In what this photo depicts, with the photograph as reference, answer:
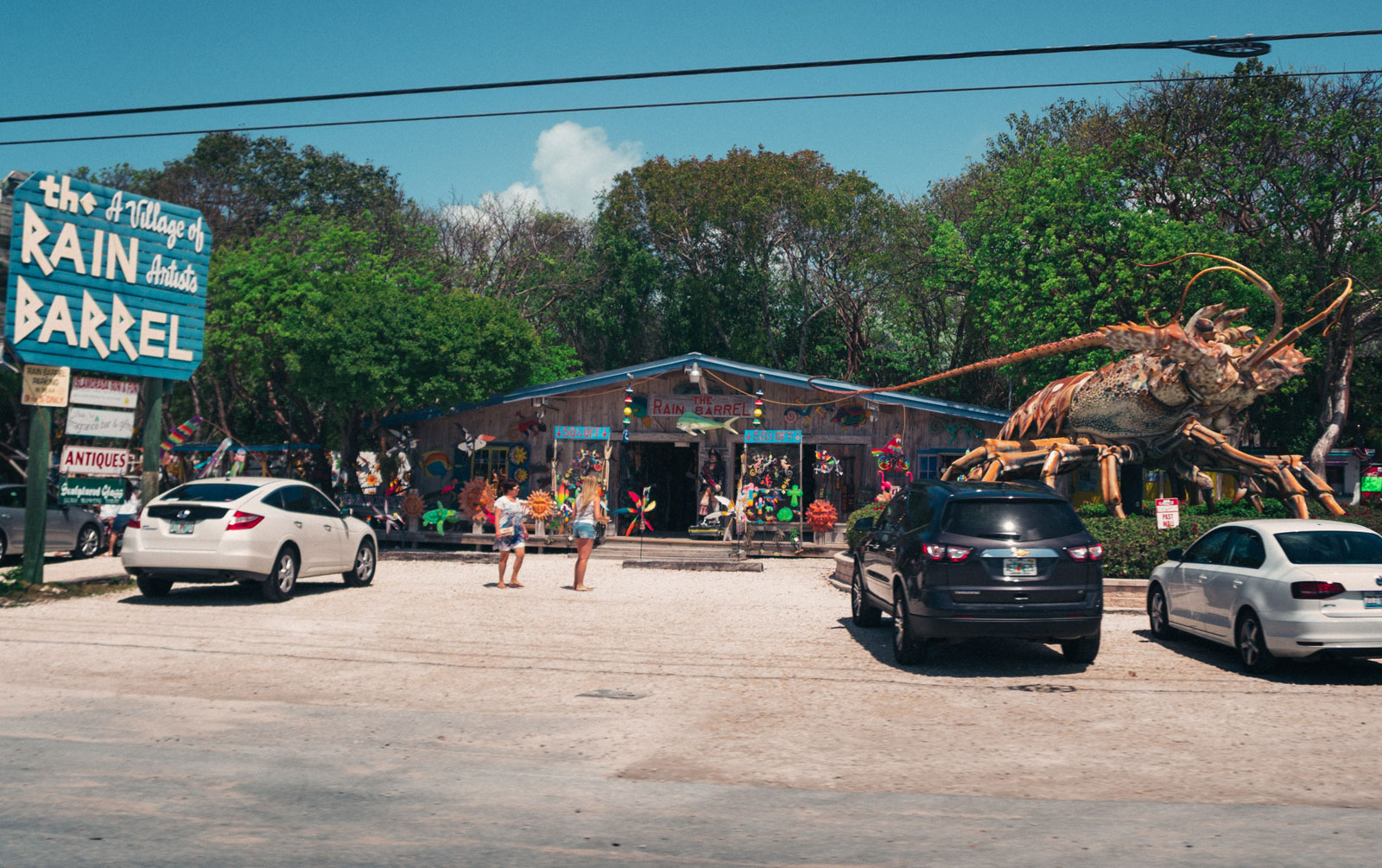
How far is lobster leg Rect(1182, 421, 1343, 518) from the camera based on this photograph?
1708 cm

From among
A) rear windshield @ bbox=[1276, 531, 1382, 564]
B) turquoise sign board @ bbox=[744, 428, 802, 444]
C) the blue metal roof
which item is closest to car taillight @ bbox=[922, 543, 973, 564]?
rear windshield @ bbox=[1276, 531, 1382, 564]

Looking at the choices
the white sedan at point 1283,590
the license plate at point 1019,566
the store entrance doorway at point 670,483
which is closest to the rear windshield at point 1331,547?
the white sedan at point 1283,590

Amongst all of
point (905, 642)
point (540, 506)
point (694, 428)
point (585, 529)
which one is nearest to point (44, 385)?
point (585, 529)

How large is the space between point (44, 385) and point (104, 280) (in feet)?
6.15

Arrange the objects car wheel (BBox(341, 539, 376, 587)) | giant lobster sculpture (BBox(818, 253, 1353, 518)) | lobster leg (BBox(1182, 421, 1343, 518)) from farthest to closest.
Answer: giant lobster sculpture (BBox(818, 253, 1353, 518)) → lobster leg (BBox(1182, 421, 1343, 518)) → car wheel (BBox(341, 539, 376, 587))

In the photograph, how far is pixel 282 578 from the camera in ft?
47.9

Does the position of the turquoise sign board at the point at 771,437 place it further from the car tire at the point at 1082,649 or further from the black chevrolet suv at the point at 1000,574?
the car tire at the point at 1082,649

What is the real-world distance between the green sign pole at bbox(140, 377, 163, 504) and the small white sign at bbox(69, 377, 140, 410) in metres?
0.66

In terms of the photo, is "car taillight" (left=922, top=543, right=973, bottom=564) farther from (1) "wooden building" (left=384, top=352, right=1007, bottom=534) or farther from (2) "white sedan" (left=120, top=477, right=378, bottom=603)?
(1) "wooden building" (left=384, top=352, right=1007, bottom=534)

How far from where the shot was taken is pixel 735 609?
15211mm

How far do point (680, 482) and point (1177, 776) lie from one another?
24746 millimetres

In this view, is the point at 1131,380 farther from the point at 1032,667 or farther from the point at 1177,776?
the point at 1177,776

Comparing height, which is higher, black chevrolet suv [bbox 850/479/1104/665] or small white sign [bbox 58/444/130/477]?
small white sign [bbox 58/444/130/477]

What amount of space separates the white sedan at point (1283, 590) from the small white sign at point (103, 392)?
47.9 feet
